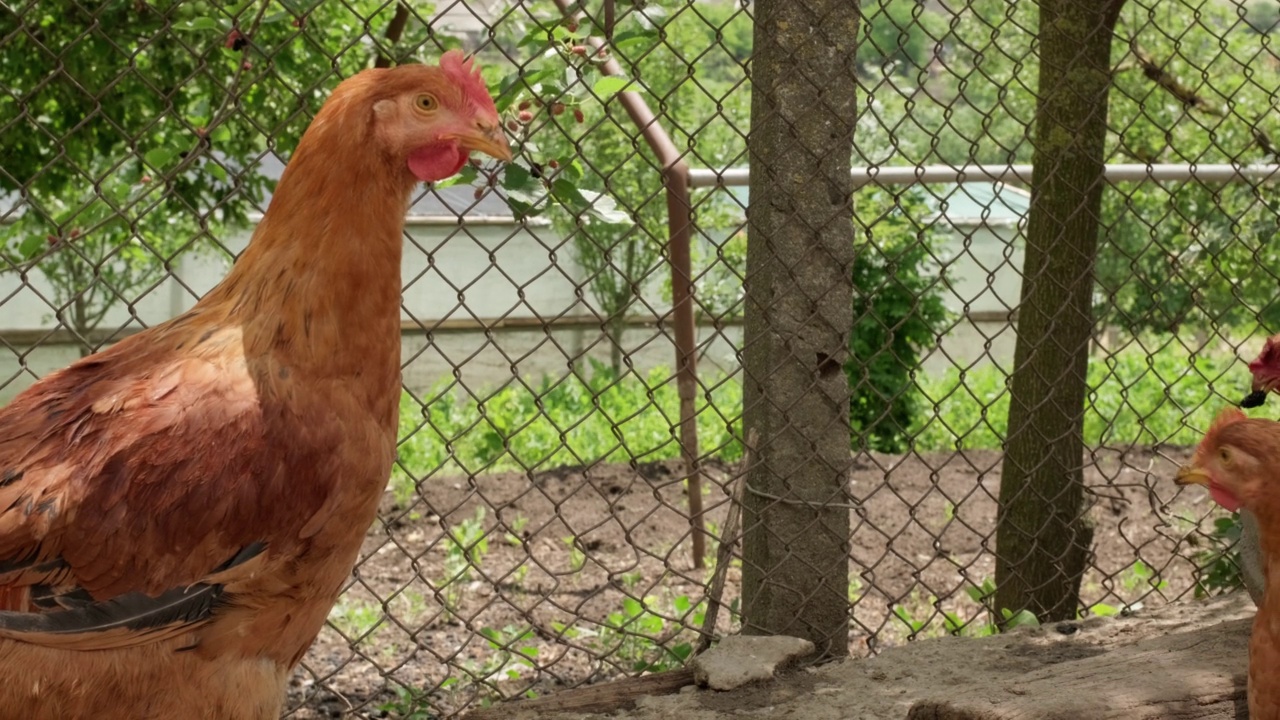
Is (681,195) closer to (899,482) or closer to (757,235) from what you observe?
(757,235)

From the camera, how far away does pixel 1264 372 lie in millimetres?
3344

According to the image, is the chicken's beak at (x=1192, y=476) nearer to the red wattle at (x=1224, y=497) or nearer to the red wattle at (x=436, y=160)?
the red wattle at (x=1224, y=497)

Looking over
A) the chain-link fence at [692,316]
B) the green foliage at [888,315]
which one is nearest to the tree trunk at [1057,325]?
the chain-link fence at [692,316]

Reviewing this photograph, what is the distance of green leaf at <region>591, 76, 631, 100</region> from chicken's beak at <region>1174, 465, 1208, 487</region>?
1.53 metres

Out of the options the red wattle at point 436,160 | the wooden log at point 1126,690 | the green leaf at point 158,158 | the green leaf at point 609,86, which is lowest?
the wooden log at point 1126,690

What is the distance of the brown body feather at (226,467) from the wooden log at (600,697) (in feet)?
2.54

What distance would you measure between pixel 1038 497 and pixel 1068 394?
0.34m

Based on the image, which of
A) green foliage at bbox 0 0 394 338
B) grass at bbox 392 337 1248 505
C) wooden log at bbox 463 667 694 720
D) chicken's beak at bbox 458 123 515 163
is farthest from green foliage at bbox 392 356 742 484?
chicken's beak at bbox 458 123 515 163

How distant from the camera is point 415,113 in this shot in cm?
204

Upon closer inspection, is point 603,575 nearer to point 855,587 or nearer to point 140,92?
point 855,587

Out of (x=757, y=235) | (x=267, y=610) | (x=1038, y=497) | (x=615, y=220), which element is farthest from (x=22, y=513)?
(x=1038, y=497)

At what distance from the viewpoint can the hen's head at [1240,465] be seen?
2.56 meters

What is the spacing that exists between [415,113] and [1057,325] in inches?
95.4

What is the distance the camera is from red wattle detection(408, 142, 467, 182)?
6.76 ft
